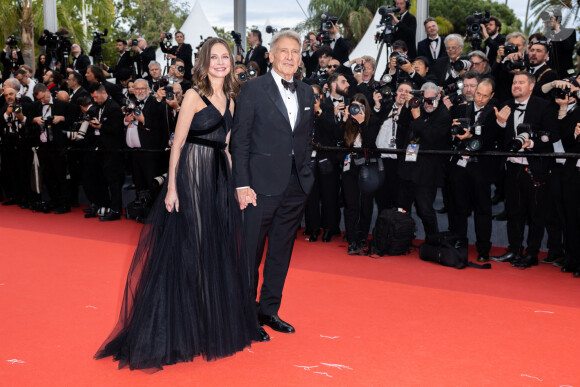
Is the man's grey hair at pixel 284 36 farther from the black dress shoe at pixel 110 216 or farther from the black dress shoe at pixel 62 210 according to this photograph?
the black dress shoe at pixel 62 210

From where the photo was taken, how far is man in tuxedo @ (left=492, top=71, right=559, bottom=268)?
524 centimetres

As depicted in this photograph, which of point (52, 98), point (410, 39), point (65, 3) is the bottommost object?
point (52, 98)

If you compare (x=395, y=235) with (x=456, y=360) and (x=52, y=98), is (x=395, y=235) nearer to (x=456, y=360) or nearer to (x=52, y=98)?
(x=456, y=360)

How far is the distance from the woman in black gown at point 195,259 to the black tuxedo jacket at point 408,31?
466 centimetres

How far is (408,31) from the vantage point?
24.8 ft

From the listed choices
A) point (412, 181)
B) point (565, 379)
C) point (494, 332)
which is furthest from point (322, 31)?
point (565, 379)

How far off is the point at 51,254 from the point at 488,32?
5.20 metres

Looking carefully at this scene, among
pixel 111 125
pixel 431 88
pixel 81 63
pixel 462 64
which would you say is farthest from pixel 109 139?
pixel 462 64

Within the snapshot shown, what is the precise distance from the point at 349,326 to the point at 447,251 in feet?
6.63

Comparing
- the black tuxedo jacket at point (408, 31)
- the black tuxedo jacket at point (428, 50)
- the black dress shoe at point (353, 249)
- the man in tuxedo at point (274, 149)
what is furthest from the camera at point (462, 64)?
the man in tuxedo at point (274, 149)

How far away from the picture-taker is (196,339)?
309 centimetres

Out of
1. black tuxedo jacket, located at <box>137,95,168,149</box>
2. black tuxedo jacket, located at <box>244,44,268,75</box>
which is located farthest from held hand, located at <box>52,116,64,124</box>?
black tuxedo jacket, located at <box>244,44,268,75</box>

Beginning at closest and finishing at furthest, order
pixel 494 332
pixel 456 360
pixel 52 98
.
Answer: pixel 456 360 < pixel 494 332 < pixel 52 98

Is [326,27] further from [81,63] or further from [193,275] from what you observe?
[193,275]
